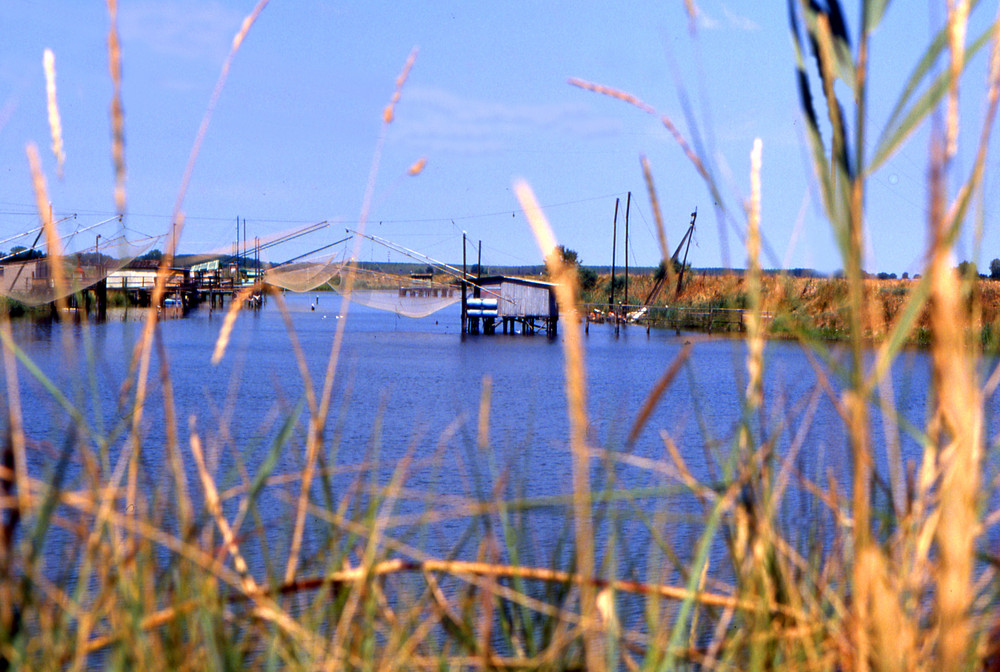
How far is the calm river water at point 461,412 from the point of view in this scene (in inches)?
60.3

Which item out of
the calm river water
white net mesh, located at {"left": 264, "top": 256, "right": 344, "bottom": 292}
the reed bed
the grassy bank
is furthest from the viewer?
white net mesh, located at {"left": 264, "top": 256, "right": 344, "bottom": 292}

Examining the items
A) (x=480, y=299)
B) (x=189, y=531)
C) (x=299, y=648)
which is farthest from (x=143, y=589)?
(x=480, y=299)

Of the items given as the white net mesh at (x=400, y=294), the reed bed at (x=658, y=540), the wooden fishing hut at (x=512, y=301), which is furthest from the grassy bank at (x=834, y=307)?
the wooden fishing hut at (x=512, y=301)

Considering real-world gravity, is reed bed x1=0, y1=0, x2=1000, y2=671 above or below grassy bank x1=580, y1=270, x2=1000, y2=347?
below

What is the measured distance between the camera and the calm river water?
153 centimetres

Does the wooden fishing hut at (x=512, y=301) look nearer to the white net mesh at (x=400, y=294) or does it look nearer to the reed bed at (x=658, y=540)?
the white net mesh at (x=400, y=294)

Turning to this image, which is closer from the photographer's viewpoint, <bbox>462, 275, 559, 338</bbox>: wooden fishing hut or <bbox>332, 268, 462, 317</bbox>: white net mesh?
<bbox>332, 268, 462, 317</bbox>: white net mesh

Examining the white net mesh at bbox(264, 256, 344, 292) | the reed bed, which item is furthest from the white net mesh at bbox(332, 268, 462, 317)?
the reed bed

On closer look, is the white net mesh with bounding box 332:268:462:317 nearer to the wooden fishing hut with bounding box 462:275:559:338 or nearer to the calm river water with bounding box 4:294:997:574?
the wooden fishing hut with bounding box 462:275:559:338

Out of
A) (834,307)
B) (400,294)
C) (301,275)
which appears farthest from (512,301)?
(834,307)

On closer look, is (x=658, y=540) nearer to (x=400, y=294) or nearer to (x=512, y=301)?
(x=400, y=294)

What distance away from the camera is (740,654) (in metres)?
1.44

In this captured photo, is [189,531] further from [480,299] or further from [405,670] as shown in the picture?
[480,299]

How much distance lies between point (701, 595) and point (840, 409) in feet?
1.04
